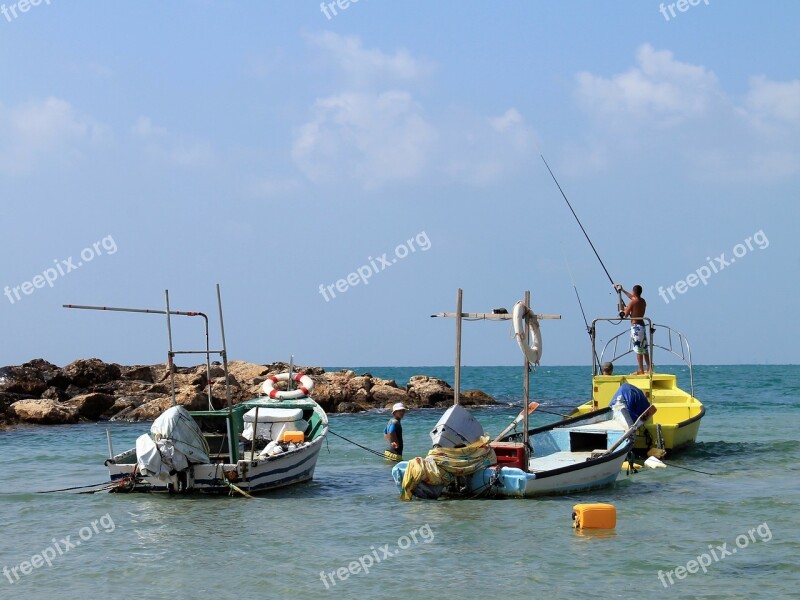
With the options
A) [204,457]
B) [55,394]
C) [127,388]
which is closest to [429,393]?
[127,388]

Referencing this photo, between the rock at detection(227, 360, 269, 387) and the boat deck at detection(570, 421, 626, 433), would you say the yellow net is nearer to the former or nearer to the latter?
the boat deck at detection(570, 421, 626, 433)

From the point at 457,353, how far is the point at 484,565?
15.5 feet

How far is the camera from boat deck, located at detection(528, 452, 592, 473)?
17.7 meters

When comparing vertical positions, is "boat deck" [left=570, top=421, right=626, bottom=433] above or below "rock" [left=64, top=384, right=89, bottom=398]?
below

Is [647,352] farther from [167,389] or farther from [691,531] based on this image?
[167,389]

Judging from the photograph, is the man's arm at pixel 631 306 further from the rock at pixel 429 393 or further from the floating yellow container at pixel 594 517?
the rock at pixel 429 393

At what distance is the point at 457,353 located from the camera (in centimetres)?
1602

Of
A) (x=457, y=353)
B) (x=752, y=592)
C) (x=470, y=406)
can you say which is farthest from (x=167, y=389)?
(x=752, y=592)

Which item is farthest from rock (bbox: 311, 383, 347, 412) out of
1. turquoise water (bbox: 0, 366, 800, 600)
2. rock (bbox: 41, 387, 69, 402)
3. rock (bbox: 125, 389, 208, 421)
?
turquoise water (bbox: 0, 366, 800, 600)

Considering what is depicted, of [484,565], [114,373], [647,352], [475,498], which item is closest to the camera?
[484,565]

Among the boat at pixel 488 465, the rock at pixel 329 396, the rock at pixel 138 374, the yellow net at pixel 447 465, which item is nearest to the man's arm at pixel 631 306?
the boat at pixel 488 465

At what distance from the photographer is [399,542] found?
13336 millimetres

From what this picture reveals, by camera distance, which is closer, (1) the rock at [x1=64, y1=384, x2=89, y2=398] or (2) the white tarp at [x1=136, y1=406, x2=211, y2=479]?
(2) the white tarp at [x1=136, y1=406, x2=211, y2=479]

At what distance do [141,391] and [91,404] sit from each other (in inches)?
150
